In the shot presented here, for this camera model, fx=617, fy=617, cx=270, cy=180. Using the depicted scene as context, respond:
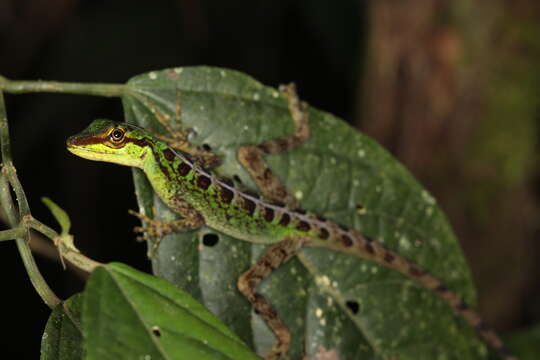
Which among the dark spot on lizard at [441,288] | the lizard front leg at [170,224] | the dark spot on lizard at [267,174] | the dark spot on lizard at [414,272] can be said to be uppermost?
the dark spot on lizard at [267,174]

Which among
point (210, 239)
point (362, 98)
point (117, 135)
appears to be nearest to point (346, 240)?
point (210, 239)

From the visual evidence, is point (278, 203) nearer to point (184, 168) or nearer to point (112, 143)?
point (184, 168)

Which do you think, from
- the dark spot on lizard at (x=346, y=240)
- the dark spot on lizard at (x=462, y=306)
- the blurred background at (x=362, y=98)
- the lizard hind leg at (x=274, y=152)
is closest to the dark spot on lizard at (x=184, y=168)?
the lizard hind leg at (x=274, y=152)

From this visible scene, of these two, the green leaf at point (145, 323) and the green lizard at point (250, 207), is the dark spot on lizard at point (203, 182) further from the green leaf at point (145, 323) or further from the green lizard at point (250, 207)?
the green leaf at point (145, 323)

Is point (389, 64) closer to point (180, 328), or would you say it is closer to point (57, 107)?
point (57, 107)

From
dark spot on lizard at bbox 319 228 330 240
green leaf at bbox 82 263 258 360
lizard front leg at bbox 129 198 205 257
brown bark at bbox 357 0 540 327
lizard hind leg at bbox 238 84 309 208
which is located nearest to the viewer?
green leaf at bbox 82 263 258 360

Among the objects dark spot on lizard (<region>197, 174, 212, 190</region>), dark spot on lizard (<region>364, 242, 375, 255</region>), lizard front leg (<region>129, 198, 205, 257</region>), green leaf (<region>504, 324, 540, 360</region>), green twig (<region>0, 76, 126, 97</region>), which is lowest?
green leaf (<region>504, 324, 540, 360</region>)

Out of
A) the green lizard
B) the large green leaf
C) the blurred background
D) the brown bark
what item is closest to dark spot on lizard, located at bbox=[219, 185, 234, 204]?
the green lizard

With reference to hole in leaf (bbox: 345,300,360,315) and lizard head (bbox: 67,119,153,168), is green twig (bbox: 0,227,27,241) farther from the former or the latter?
hole in leaf (bbox: 345,300,360,315)
